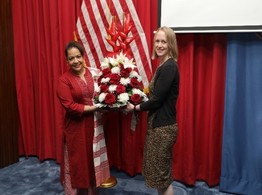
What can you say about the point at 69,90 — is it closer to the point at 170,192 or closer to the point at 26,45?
the point at 170,192

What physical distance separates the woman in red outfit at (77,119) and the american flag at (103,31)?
505 mm

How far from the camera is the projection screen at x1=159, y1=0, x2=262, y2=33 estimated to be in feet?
8.47

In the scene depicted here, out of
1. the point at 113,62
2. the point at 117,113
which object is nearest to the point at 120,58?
the point at 113,62

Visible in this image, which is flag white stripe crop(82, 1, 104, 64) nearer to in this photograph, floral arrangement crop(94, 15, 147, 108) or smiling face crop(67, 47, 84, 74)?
floral arrangement crop(94, 15, 147, 108)

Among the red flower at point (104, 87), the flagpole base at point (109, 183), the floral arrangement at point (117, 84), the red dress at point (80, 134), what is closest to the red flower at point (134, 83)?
the floral arrangement at point (117, 84)

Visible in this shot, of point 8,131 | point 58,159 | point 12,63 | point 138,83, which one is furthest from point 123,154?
point 12,63

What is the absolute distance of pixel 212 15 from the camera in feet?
8.84

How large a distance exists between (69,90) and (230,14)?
1.49 m

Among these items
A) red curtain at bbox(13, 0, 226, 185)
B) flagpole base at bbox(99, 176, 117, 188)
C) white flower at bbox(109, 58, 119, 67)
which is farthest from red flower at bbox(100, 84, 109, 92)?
flagpole base at bbox(99, 176, 117, 188)

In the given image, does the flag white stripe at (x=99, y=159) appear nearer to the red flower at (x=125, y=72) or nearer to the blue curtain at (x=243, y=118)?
the red flower at (x=125, y=72)

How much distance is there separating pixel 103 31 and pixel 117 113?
0.86 meters

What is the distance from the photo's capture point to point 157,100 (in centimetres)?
211

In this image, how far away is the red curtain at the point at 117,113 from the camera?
9.53 ft

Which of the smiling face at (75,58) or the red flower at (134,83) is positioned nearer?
the smiling face at (75,58)
